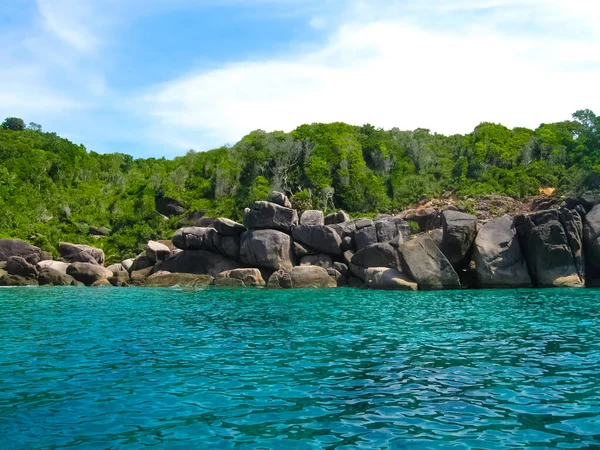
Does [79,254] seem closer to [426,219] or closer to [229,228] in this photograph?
[229,228]

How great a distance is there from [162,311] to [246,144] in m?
47.7

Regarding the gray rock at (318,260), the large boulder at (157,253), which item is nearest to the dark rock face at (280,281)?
the gray rock at (318,260)

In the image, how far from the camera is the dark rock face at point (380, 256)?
33656 mm

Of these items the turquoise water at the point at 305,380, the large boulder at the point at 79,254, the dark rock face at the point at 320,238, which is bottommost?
the turquoise water at the point at 305,380

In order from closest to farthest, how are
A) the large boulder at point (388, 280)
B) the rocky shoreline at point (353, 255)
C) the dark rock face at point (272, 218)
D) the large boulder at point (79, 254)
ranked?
the large boulder at point (388, 280), the rocky shoreline at point (353, 255), the dark rock face at point (272, 218), the large boulder at point (79, 254)

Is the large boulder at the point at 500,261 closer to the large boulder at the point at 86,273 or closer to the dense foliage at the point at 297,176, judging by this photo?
the dense foliage at the point at 297,176

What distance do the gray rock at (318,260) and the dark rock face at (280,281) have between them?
349 centimetres

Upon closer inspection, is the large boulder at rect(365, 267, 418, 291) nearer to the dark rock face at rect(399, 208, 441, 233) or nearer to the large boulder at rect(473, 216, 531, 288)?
the large boulder at rect(473, 216, 531, 288)

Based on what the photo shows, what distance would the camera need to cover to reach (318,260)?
124 ft

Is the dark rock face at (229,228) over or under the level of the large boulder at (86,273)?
over

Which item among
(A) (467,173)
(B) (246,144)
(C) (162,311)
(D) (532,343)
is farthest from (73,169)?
(D) (532,343)

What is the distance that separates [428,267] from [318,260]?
9492 millimetres

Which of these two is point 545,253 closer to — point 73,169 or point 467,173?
point 467,173

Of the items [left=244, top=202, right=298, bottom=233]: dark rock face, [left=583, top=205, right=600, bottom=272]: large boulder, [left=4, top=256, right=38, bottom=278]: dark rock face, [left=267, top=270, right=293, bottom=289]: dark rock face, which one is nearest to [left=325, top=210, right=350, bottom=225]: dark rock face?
[left=244, top=202, right=298, bottom=233]: dark rock face
